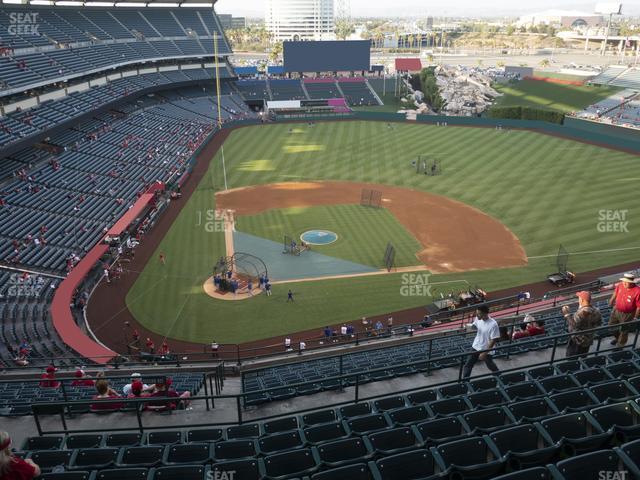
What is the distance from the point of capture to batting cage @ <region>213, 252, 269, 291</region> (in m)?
28.8

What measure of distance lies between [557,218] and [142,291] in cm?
2982

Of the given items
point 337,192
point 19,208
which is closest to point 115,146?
point 19,208

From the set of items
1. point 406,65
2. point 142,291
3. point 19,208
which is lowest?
point 142,291

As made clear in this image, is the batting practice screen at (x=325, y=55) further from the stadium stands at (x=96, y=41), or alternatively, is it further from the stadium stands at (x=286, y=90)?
the stadium stands at (x=96, y=41)

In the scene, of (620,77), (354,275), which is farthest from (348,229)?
(620,77)

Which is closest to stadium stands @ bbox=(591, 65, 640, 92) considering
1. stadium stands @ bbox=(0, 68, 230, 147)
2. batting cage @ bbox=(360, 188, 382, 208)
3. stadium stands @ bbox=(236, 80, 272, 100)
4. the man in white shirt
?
stadium stands @ bbox=(236, 80, 272, 100)

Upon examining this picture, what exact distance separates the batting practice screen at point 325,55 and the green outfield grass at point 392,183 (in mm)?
23793

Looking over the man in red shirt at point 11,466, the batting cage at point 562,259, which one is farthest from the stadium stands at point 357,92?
the man in red shirt at point 11,466

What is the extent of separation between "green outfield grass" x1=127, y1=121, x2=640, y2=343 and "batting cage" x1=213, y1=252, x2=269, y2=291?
48.5 inches

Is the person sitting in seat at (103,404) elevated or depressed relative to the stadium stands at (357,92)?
depressed

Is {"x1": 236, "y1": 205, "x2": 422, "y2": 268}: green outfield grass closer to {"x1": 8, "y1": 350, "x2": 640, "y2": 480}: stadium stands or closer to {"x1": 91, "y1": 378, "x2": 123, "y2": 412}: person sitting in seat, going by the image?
{"x1": 91, "y1": 378, "x2": 123, "y2": 412}: person sitting in seat

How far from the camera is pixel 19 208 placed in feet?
109

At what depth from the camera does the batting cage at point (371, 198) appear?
133 feet

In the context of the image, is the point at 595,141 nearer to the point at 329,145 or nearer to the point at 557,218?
the point at 557,218
